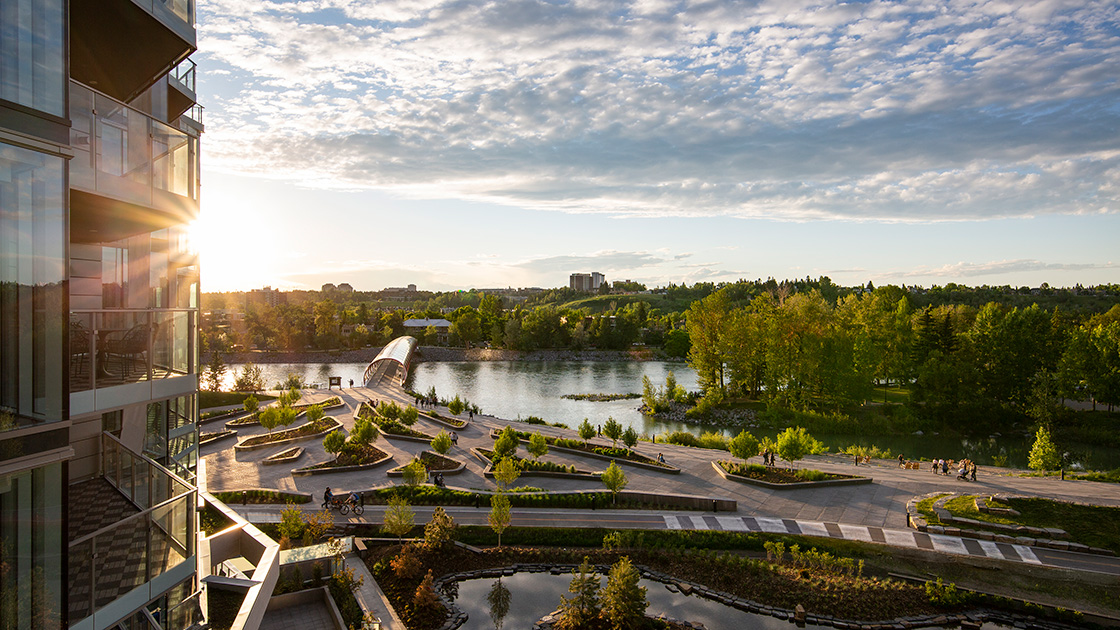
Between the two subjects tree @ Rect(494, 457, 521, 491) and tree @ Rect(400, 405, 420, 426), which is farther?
tree @ Rect(400, 405, 420, 426)

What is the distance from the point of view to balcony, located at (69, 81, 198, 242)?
5695 millimetres

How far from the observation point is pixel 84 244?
25.1 ft

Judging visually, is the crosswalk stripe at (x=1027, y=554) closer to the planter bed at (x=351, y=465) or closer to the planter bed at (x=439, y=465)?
the planter bed at (x=439, y=465)

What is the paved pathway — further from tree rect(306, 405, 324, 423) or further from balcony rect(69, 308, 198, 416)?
balcony rect(69, 308, 198, 416)

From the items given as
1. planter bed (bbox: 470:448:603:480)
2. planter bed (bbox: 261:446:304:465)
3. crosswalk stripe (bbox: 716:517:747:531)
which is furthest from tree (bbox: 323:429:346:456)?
crosswalk stripe (bbox: 716:517:747:531)

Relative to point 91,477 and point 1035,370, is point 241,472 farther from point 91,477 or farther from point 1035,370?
point 1035,370

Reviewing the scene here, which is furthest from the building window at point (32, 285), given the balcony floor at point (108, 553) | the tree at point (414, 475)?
the tree at point (414, 475)

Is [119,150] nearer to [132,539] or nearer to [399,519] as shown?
[132,539]

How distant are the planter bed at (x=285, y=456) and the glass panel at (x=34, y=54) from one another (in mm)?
24161

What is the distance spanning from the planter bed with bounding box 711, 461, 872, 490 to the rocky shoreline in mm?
59163

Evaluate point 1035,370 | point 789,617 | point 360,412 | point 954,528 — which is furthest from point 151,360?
point 1035,370

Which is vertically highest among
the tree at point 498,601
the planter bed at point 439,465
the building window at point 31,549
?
the building window at point 31,549

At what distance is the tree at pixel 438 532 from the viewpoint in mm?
17141

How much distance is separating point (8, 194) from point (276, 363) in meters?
81.5
